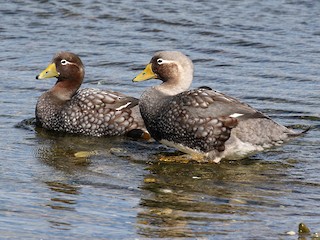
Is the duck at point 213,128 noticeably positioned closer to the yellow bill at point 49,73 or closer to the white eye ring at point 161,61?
the white eye ring at point 161,61

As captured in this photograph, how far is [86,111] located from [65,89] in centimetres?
61

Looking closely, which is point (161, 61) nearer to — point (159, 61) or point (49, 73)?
point (159, 61)

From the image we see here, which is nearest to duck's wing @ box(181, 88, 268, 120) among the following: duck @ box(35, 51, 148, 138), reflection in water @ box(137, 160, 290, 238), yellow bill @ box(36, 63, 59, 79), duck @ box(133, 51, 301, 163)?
duck @ box(133, 51, 301, 163)

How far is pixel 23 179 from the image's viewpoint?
28.6ft

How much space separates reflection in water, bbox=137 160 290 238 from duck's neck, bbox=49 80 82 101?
236 centimetres

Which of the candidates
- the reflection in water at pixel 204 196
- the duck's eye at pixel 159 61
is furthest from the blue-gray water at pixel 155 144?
the duck's eye at pixel 159 61

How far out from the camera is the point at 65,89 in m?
11.7

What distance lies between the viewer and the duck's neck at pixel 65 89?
38.2ft

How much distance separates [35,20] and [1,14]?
0.80 m

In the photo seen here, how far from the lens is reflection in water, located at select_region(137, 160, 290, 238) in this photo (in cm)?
738

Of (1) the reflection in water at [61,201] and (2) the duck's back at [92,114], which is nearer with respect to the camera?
(1) the reflection in water at [61,201]

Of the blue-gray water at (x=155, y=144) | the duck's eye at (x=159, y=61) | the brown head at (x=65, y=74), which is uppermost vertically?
the duck's eye at (x=159, y=61)

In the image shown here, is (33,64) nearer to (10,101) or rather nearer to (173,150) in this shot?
(10,101)

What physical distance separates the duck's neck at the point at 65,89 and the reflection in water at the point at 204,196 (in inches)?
93.0
